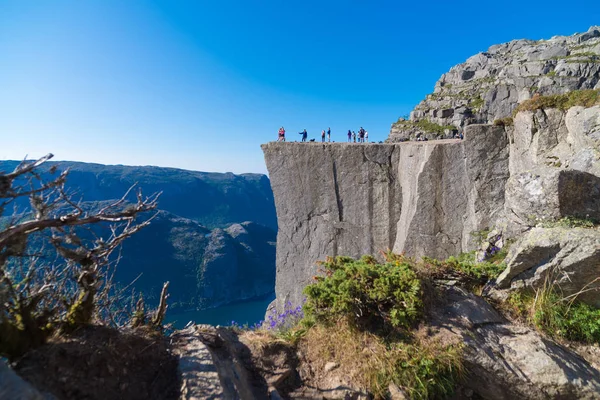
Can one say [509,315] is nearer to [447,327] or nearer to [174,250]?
[447,327]

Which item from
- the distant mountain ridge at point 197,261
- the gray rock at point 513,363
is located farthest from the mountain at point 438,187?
the distant mountain ridge at point 197,261

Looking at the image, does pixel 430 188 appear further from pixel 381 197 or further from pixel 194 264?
pixel 194 264

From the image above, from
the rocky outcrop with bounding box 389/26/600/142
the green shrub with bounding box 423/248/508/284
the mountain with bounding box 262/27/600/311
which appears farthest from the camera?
the rocky outcrop with bounding box 389/26/600/142

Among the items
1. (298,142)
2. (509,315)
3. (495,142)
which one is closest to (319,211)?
(298,142)

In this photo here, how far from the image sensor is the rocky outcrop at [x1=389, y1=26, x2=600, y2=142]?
3069cm

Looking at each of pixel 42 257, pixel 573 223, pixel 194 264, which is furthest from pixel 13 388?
pixel 194 264

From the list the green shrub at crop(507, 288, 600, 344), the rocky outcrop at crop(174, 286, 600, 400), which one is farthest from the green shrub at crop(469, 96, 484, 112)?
the rocky outcrop at crop(174, 286, 600, 400)

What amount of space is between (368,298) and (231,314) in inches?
2548

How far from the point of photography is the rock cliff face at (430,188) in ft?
20.5

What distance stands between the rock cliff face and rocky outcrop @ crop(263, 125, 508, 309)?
0.03m

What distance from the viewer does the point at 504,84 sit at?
3350 cm

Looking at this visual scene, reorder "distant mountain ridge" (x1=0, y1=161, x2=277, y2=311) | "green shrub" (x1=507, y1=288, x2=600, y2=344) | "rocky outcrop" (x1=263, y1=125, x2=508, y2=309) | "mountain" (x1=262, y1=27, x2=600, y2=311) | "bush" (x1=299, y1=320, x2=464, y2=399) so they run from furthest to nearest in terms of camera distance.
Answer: "distant mountain ridge" (x1=0, y1=161, x2=277, y2=311) → "rocky outcrop" (x1=263, y1=125, x2=508, y2=309) → "mountain" (x1=262, y1=27, x2=600, y2=311) → "green shrub" (x1=507, y1=288, x2=600, y2=344) → "bush" (x1=299, y1=320, x2=464, y2=399)

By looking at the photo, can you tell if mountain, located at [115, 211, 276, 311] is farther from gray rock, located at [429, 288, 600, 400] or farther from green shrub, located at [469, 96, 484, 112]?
gray rock, located at [429, 288, 600, 400]

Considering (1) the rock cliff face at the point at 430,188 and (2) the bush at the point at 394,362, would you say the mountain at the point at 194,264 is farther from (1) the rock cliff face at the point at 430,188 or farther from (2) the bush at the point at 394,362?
(2) the bush at the point at 394,362
